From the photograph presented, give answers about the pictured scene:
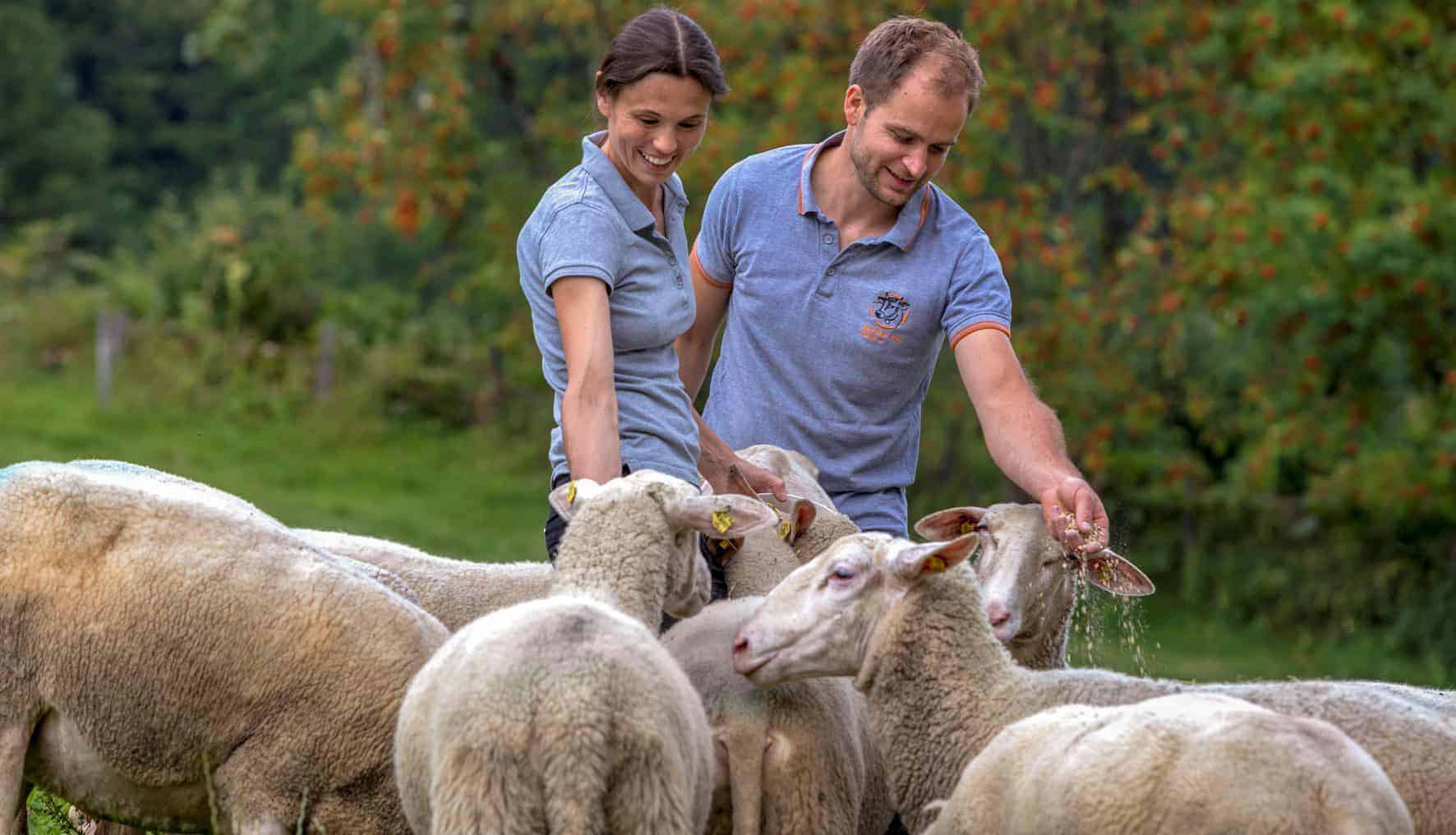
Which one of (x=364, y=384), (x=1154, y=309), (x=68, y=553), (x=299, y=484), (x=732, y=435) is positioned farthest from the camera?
(x=364, y=384)

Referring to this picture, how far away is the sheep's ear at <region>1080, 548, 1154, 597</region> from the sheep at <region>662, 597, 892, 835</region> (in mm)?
879

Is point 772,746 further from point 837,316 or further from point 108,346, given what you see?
point 108,346

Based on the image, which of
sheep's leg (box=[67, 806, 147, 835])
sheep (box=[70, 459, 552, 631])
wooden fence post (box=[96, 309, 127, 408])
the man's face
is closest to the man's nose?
the man's face

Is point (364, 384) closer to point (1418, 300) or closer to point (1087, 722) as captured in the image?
point (1418, 300)

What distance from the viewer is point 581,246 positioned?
4.59m

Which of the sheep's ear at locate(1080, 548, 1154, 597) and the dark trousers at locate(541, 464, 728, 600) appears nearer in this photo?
the dark trousers at locate(541, 464, 728, 600)

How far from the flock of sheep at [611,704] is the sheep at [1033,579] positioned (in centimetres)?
47

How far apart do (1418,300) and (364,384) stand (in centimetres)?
1157

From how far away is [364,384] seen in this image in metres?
20.5

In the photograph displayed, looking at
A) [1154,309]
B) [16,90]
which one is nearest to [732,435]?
[1154,309]

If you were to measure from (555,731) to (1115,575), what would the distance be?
7.19ft

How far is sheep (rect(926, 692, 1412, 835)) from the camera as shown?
3.50 m

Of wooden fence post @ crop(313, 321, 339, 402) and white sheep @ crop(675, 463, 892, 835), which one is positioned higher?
white sheep @ crop(675, 463, 892, 835)

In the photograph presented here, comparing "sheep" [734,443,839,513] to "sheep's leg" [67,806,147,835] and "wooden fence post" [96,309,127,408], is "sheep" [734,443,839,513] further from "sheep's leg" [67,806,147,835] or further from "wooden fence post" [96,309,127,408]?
"wooden fence post" [96,309,127,408]
